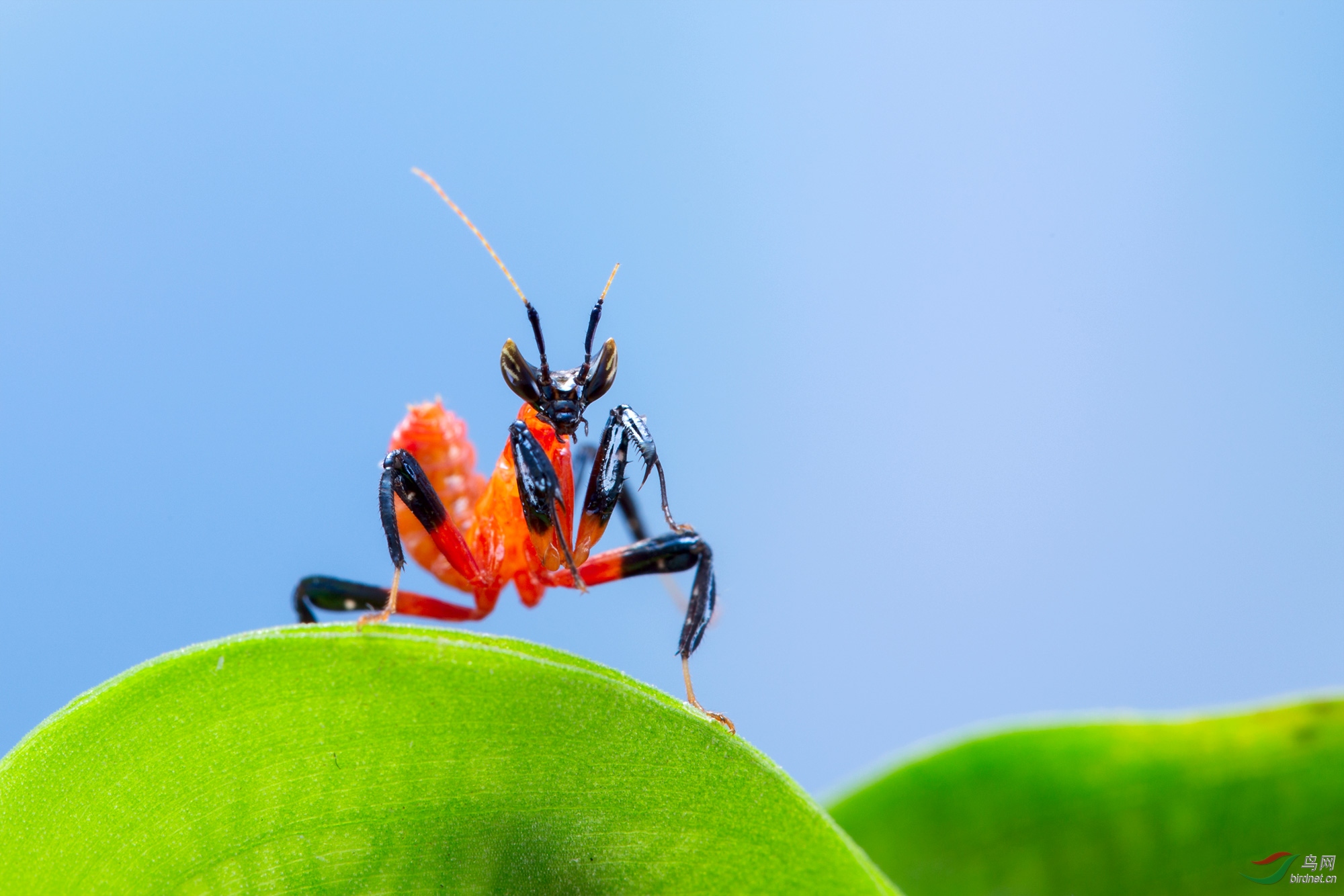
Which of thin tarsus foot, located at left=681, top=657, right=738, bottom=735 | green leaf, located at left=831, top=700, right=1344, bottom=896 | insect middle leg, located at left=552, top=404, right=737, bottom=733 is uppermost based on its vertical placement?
insect middle leg, located at left=552, top=404, right=737, bottom=733

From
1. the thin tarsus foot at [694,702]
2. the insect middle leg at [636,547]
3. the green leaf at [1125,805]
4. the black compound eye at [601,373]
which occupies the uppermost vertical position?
the black compound eye at [601,373]

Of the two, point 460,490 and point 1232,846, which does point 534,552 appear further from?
point 1232,846

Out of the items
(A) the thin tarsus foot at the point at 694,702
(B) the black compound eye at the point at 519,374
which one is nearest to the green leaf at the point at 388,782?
(A) the thin tarsus foot at the point at 694,702

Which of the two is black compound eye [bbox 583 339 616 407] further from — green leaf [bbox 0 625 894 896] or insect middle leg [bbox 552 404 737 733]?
green leaf [bbox 0 625 894 896]

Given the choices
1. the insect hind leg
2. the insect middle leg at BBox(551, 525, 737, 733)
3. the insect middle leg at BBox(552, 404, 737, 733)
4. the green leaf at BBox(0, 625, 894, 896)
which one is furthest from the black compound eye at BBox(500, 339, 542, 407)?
the green leaf at BBox(0, 625, 894, 896)

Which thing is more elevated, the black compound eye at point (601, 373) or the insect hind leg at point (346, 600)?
the black compound eye at point (601, 373)

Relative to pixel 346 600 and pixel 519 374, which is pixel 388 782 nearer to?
pixel 519 374

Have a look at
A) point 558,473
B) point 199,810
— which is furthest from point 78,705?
point 558,473

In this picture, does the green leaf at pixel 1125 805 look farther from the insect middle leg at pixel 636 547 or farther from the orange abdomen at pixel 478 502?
the orange abdomen at pixel 478 502
